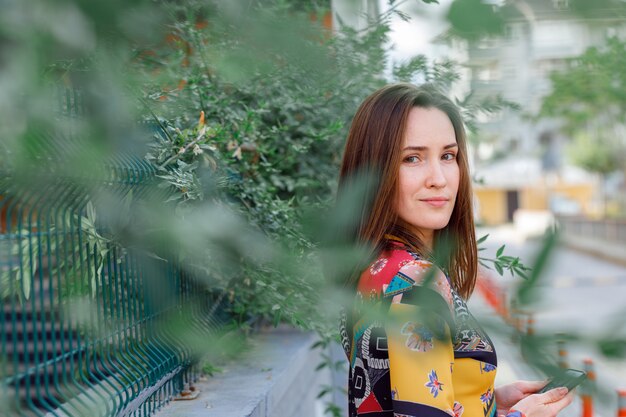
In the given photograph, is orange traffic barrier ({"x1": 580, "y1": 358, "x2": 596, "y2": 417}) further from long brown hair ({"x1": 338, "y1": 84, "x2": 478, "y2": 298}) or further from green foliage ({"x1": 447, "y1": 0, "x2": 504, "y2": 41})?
long brown hair ({"x1": 338, "y1": 84, "x2": 478, "y2": 298})

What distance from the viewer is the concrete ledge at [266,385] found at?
8.07 feet

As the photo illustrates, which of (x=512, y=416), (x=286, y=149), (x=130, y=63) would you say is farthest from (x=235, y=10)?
(x=286, y=149)

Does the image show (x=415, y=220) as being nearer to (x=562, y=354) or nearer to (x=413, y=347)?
(x=413, y=347)

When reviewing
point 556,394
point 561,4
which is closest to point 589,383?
point 561,4

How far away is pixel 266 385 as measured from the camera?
275 centimetres

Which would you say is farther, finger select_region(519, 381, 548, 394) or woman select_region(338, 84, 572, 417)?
woman select_region(338, 84, 572, 417)

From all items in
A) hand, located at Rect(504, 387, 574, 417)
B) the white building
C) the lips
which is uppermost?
the white building

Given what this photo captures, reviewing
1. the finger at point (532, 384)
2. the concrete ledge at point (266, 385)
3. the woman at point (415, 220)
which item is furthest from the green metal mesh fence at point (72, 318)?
the finger at point (532, 384)

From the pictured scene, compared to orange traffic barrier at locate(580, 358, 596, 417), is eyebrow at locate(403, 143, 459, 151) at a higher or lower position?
higher

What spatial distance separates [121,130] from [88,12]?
87 millimetres

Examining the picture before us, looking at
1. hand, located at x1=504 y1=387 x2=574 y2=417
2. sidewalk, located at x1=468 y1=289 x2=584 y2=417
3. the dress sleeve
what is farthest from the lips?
sidewalk, located at x1=468 y1=289 x2=584 y2=417

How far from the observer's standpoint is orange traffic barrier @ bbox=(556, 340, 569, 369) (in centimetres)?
42

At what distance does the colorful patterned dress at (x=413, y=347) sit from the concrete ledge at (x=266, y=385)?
586 millimetres

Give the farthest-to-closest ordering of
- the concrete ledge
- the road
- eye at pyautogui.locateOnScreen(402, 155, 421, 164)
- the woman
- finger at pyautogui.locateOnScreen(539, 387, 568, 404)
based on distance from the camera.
Result: 1. the concrete ledge
2. eye at pyautogui.locateOnScreen(402, 155, 421, 164)
3. the woman
4. finger at pyautogui.locateOnScreen(539, 387, 568, 404)
5. the road
